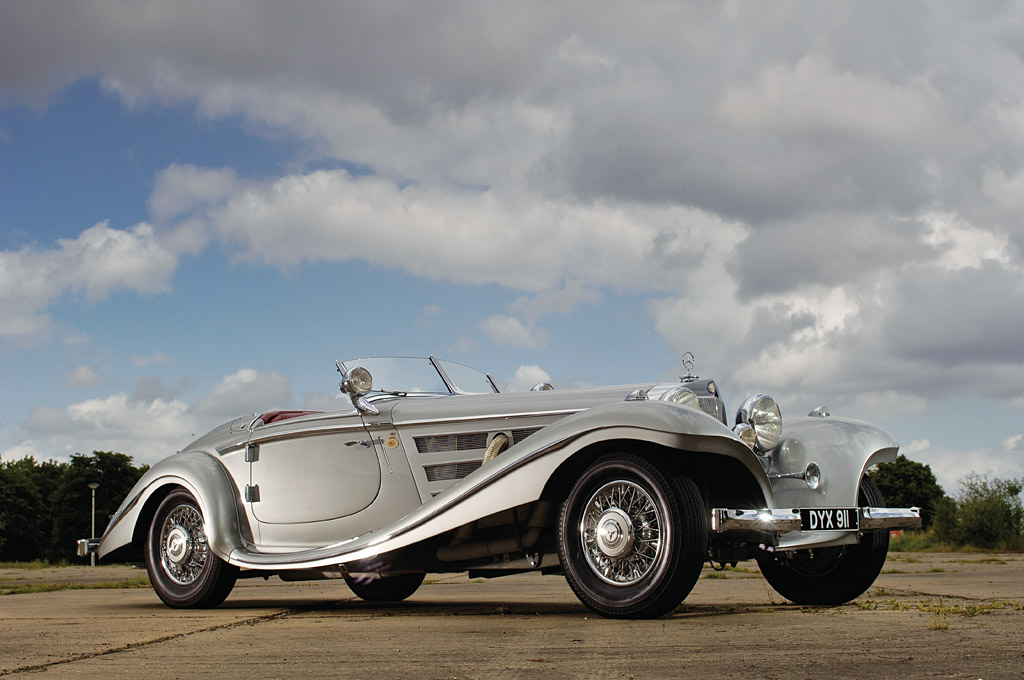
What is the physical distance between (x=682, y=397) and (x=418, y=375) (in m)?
2.75

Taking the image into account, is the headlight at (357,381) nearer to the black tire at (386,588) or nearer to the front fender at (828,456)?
the black tire at (386,588)

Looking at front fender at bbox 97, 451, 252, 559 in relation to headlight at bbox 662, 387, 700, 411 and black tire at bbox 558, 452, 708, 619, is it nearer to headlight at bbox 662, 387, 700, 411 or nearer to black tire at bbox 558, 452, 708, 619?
black tire at bbox 558, 452, 708, 619

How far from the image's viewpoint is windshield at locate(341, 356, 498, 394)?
318 inches

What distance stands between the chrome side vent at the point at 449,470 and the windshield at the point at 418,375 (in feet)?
3.48

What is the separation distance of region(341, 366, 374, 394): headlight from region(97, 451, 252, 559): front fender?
143cm

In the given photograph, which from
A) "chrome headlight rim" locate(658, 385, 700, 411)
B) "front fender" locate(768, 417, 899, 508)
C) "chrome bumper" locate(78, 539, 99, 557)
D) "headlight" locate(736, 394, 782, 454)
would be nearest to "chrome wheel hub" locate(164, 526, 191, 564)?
"chrome bumper" locate(78, 539, 99, 557)

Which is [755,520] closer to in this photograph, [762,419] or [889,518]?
[762,419]

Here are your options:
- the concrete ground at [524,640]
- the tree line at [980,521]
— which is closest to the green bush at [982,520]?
the tree line at [980,521]

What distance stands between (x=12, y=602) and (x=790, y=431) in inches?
276

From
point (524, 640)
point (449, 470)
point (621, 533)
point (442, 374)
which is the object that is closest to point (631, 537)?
point (621, 533)

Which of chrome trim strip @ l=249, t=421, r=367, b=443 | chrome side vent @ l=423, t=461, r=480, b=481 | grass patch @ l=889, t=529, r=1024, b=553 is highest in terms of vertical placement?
chrome trim strip @ l=249, t=421, r=367, b=443

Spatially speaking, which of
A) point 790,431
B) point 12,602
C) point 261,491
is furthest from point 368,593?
point 790,431

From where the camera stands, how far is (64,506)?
6066cm

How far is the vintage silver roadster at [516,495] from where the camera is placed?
5668 millimetres
